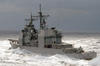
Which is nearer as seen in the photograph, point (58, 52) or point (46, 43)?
point (58, 52)

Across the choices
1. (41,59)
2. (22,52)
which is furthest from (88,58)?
(22,52)

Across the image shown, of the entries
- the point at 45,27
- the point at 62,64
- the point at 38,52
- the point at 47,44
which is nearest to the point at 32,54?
the point at 38,52

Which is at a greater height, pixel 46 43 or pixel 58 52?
pixel 46 43

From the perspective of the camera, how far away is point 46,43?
25625 millimetres

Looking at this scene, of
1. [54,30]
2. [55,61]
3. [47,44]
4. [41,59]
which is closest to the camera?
[55,61]

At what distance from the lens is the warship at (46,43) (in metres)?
22.2

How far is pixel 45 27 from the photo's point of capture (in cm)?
2806

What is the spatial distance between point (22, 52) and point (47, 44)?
20.5ft

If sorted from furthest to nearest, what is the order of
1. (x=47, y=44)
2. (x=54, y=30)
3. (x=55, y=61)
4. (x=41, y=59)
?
1. (x=54, y=30)
2. (x=47, y=44)
3. (x=41, y=59)
4. (x=55, y=61)

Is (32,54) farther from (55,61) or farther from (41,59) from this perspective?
(55,61)

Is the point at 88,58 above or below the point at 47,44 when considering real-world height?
below

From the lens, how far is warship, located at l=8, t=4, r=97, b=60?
72.9 ft

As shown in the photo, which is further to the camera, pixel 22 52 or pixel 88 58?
pixel 22 52

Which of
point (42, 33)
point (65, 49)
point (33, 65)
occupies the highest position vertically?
point (42, 33)
